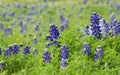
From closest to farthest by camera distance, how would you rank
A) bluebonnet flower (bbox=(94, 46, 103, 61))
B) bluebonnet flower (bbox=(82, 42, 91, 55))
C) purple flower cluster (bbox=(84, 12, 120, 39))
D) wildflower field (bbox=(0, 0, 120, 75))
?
wildflower field (bbox=(0, 0, 120, 75))
bluebonnet flower (bbox=(94, 46, 103, 61))
bluebonnet flower (bbox=(82, 42, 91, 55))
purple flower cluster (bbox=(84, 12, 120, 39))

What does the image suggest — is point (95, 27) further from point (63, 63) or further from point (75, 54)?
point (63, 63)

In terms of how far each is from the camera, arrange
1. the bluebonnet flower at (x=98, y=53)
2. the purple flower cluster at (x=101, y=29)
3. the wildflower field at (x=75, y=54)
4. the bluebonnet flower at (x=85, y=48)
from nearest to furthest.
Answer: the wildflower field at (x=75, y=54) → the bluebonnet flower at (x=98, y=53) → the bluebonnet flower at (x=85, y=48) → the purple flower cluster at (x=101, y=29)

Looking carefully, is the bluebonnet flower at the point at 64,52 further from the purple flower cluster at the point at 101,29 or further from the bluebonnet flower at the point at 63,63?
the purple flower cluster at the point at 101,29

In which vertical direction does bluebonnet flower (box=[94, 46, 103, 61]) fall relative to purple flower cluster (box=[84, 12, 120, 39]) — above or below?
below

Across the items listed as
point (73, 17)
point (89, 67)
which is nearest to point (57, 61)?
point (89, 67)

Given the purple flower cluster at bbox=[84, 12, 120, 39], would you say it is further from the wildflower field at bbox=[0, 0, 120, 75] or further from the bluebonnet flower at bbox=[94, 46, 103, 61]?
the bluebonnet flower at bbox=[94, 46, 103, 61]

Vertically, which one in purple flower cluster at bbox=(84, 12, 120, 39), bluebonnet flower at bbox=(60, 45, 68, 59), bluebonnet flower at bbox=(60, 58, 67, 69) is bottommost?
bluebonnet flower at bbox=(60, 58, 67, 69)

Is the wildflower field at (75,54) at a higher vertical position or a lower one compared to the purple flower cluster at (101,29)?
lower

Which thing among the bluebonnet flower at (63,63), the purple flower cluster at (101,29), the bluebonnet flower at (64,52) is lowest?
the bluebonnet flower at (63,63)

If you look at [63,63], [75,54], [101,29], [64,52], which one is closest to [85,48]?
[75,54]

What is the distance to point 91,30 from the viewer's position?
20.8 ft

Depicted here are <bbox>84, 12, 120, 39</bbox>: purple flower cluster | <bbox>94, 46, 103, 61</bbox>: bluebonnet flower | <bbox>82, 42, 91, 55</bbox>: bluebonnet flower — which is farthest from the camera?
<bbox>84, 12, 120, 39</bbox>: purple flower cluster

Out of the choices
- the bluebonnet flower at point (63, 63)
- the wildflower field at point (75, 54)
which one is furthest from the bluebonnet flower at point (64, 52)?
the bluebonnet flower at point (63, 63)

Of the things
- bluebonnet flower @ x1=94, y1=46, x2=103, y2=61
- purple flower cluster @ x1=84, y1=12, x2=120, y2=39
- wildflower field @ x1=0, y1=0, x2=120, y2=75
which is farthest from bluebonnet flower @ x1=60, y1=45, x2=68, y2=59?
purple flower cluster @ x1=84, y1=12, x2=120, y2=39
